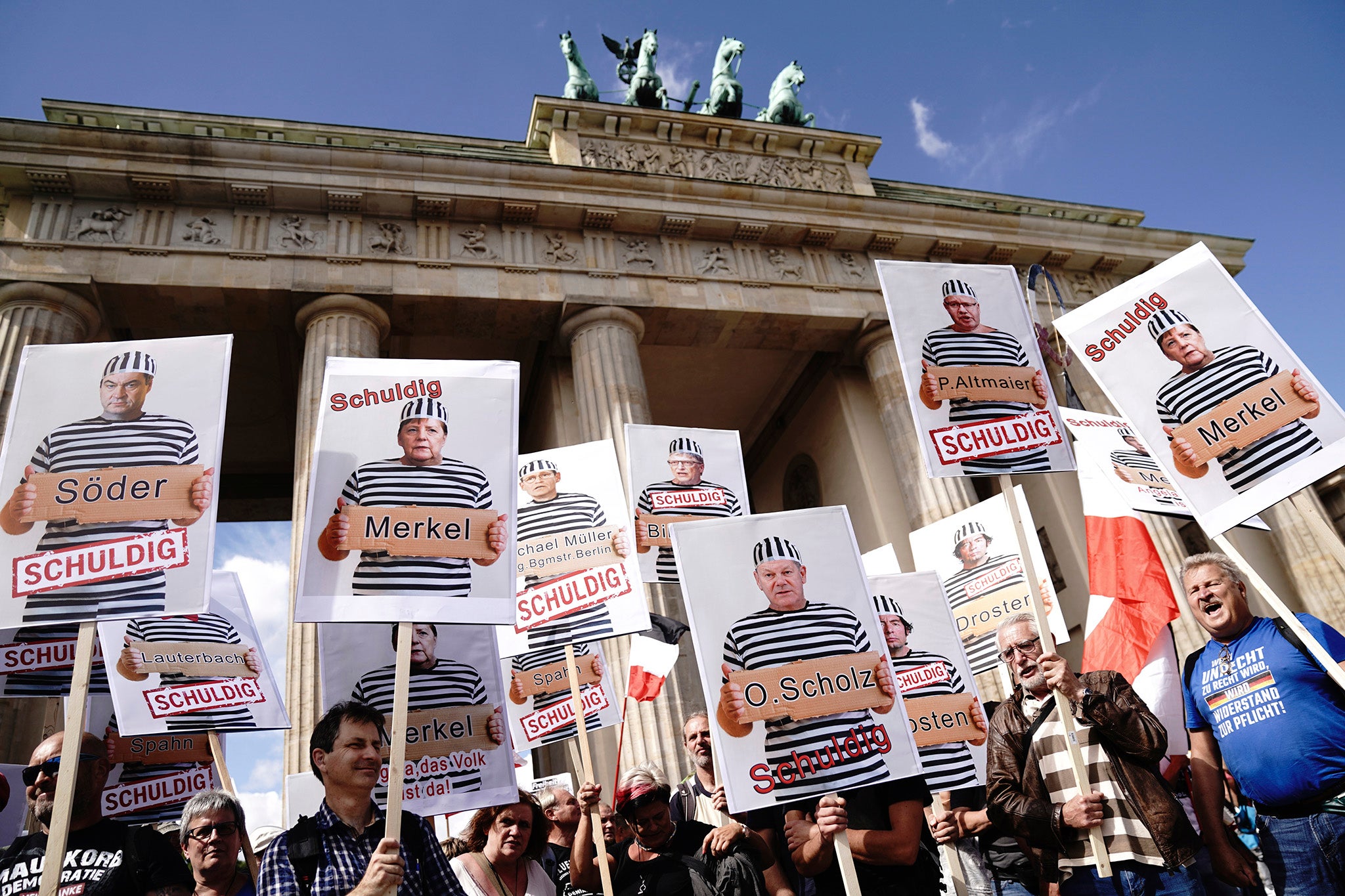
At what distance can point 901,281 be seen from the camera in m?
6.50

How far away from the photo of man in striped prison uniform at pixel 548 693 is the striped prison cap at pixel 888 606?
255 centimetres

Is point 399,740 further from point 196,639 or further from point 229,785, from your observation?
point 196,639

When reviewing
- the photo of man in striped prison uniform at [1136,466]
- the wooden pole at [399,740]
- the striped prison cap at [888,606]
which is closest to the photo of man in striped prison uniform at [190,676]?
the wooden pole at [399,740]

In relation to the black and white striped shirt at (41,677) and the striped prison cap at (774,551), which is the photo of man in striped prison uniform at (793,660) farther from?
the black and white striped shirt at (41,677)

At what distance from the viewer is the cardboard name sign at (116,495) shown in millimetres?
4875

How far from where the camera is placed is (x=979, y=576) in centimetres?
980

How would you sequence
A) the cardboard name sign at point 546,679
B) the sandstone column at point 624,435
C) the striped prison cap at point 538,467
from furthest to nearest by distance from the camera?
the sandstone column at point 624,435
the striped prison cap at point 538,467
the cardboard name sign at point 546,679

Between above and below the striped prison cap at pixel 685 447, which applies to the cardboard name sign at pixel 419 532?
below

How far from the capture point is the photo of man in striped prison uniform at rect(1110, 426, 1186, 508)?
902 cm

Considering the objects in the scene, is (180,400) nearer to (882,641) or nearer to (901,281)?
(882,641)

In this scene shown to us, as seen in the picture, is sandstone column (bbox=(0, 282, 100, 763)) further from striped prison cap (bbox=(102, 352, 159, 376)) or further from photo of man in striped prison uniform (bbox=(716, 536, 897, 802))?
photo of man in striped prison uniform (bbox=(716, 536, 897, 802))

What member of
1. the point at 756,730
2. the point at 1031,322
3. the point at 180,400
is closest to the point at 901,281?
the point at 1031,322

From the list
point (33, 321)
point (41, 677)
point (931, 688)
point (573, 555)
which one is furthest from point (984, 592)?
point (33, 321)

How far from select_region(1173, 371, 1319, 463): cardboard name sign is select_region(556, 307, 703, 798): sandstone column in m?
6.99
